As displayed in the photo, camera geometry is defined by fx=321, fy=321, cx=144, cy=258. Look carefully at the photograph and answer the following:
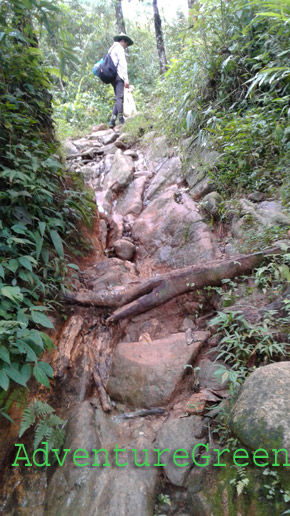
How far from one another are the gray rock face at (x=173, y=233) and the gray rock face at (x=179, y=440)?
6.70ft

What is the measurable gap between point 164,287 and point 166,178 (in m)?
3.02

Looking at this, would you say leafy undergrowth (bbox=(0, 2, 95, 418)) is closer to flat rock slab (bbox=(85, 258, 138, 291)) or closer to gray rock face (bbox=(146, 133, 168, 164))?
flat rock slab (bbox=(85, 258, 138, 291))

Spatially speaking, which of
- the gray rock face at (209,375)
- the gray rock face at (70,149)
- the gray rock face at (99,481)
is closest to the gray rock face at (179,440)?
the gray rock face at (99,481)

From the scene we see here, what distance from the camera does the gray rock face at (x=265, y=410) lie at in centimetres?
175

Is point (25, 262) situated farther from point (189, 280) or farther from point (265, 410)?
point (265, 410)

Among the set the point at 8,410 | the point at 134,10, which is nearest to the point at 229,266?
the point at 8,410

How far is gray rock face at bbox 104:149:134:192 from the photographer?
21.4ft

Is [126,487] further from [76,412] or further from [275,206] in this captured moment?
[275,206]

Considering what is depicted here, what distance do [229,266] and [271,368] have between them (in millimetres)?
1412

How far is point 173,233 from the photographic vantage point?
4.71 meters

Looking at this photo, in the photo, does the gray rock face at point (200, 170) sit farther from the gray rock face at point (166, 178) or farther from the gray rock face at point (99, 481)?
the gray rock face at point (99, 481)

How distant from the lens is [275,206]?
12.5 ft

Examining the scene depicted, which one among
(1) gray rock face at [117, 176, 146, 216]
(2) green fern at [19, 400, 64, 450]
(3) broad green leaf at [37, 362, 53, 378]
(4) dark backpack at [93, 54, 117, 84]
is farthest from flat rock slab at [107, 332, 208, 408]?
(4) dark backpack at [93, 54, 117, 84]

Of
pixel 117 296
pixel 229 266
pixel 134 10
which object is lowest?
pixel 117 296
